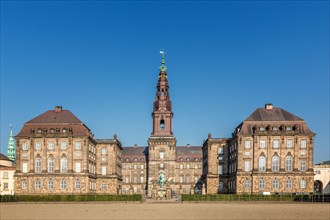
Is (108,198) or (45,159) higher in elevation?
(45,159)

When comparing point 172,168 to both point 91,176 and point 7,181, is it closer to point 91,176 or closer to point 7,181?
point 91,176

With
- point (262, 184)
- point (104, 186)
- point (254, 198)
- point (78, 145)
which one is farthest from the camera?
point (104, 186)

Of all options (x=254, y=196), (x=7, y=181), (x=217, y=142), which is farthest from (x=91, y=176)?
(x=254, y=196)

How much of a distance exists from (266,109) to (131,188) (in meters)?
71.7

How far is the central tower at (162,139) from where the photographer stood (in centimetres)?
11162

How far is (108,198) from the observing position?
2586 inches

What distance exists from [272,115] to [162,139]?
39.0m

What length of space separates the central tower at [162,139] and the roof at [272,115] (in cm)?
3406

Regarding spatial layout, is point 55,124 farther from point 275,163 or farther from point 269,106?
point 275,163

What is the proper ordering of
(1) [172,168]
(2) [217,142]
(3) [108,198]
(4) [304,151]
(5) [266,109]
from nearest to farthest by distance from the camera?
(3) [108,198] < (4) [304,151] < (5) [266,109] < (2) [217,142] < (1) [172,168]

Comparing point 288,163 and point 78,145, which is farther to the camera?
point 78,145

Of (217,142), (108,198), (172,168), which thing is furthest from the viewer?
(172,168)

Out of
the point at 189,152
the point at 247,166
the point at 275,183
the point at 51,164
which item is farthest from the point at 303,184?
the point at 189,152

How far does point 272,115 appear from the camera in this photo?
81.9m
